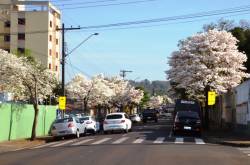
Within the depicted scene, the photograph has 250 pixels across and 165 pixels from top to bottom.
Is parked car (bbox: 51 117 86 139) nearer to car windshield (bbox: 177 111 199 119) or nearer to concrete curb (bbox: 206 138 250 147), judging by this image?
car windshield (bbox: 177 111 199 119)

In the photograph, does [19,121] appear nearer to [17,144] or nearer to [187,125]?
[17,144]

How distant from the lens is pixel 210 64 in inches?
2026

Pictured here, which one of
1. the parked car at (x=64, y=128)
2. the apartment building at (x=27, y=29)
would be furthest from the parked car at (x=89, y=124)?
the apartment building at (x=27, y=29)

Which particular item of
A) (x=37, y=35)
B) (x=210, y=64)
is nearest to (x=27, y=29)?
(x=37, y=35)

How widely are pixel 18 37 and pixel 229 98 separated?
47.3 meters

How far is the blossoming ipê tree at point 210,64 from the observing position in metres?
50.4

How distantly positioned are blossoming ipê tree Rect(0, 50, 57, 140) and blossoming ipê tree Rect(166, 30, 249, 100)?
48.9 feet

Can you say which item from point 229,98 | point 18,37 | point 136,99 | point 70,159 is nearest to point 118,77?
point 136,99

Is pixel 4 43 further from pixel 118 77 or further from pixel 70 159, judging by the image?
pixel 70 159

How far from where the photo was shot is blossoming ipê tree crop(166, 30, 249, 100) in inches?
1983

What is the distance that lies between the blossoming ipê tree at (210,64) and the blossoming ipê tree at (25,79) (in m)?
14.9

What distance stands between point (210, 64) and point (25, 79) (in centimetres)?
1948

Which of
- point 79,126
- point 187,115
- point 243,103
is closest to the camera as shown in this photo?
point 79,126

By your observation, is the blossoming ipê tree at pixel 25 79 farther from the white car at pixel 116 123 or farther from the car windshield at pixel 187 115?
the car windshield at pixel 187 115
